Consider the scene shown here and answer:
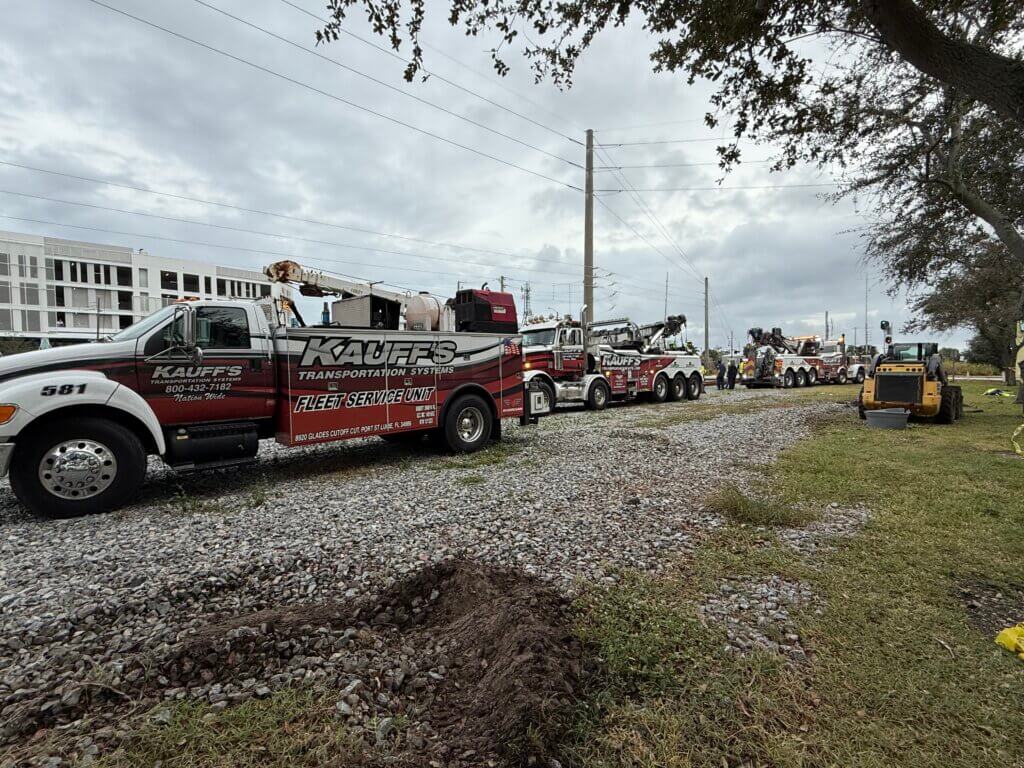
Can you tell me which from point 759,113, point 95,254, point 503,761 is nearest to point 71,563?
point 503,761

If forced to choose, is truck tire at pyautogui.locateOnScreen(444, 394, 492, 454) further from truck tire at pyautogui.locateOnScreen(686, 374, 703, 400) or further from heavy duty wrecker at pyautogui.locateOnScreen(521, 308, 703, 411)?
truck tire at pyautogui.locateOnScreen(686, 374, 703, 400)

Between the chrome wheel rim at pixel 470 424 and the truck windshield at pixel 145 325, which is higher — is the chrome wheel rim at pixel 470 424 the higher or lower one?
the lower one

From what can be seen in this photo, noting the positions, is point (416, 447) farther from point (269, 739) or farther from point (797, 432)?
point (797, 432)

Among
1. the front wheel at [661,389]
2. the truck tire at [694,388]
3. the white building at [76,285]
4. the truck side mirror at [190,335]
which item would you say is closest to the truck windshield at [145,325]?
the truck side mirror at [190,335]

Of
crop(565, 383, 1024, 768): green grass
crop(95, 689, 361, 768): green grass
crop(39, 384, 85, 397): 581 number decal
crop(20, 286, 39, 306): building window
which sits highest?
crop(20, 286, 39, 306): building window

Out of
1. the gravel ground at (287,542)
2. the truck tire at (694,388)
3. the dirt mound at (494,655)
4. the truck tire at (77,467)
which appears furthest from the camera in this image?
the truck tire at (694,388)

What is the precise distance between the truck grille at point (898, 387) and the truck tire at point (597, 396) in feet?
24.3

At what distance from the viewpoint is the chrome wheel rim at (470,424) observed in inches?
345

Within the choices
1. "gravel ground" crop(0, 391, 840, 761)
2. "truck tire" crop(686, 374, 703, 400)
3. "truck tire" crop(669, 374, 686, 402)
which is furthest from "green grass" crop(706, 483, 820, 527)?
"truck tire" crop(686, 374, 703, 400)

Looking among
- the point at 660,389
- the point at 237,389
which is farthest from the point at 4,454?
the point at 660,389

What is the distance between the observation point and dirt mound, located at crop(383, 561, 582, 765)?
2.08 metres

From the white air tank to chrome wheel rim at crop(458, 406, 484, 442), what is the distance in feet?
5.15

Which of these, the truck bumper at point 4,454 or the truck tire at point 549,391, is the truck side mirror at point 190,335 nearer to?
the truck bumper at point 4,454

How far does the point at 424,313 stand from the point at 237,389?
3184 mm
